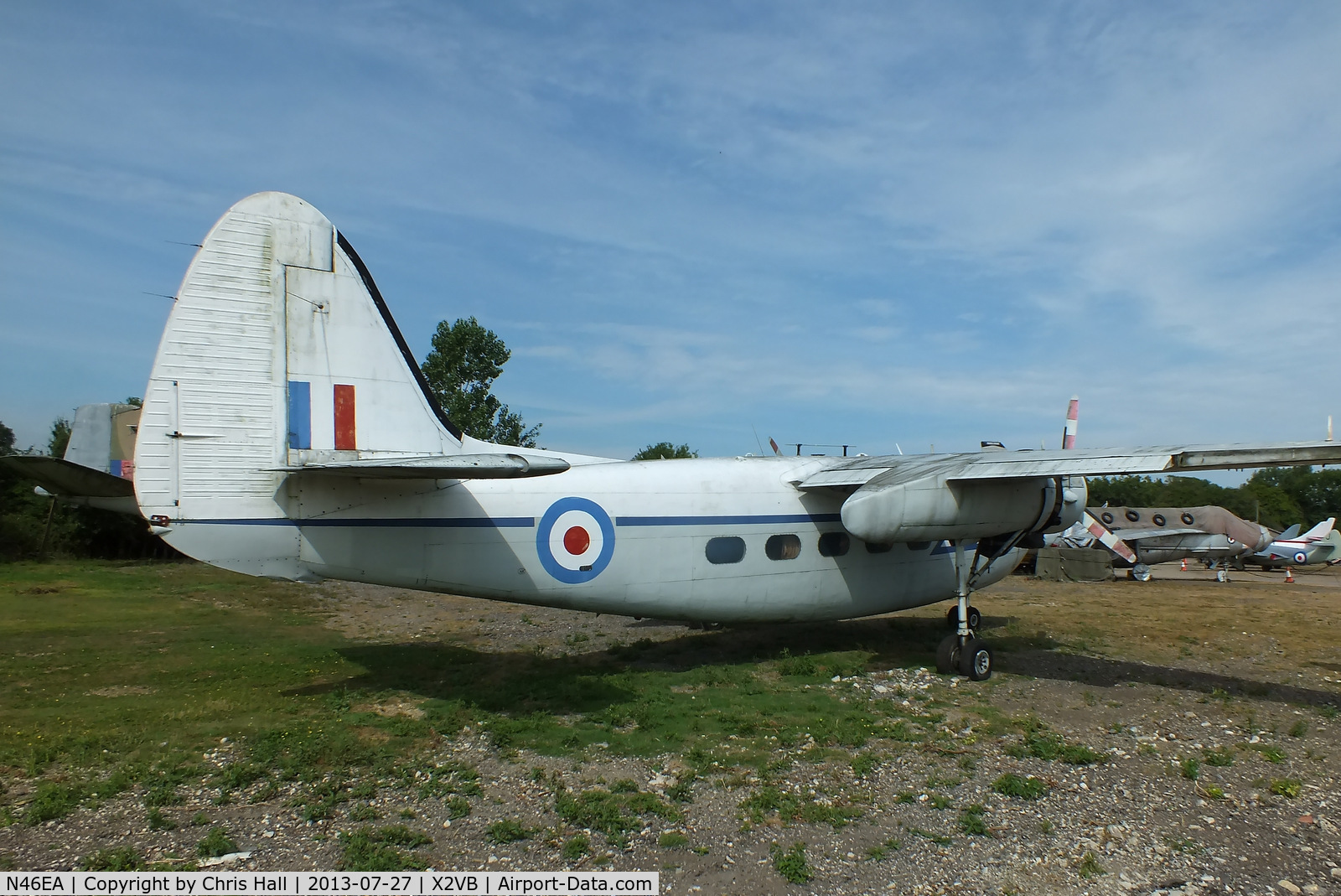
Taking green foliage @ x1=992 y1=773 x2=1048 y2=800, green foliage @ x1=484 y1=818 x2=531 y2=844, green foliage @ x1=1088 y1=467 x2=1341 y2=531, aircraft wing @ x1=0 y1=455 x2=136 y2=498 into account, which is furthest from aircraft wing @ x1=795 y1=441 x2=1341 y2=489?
green foliage @ x1=1088 y1=467 x2=1341 y2=531

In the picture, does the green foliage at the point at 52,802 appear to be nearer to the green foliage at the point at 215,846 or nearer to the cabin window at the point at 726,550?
the green foliage at the point at 215,846

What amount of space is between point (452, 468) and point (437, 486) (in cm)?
224

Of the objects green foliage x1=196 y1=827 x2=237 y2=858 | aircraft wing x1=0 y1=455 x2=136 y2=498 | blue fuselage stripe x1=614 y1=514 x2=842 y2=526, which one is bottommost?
green foliage x1=196 y1=827 x2=237 y2=858

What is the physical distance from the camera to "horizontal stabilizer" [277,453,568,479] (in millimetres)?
6836

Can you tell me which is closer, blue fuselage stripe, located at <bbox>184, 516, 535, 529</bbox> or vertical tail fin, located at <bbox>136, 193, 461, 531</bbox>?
vertical tail fin, located at <bbox>136, 193, 461, 531</bbox>

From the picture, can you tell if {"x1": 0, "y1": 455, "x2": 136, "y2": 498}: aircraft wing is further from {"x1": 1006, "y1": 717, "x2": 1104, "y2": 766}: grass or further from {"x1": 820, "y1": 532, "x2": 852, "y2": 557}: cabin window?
{"x1": 1006, "y1": 717, "x2": 1104, "y2": 766}: grass

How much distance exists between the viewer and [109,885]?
496 centimetres

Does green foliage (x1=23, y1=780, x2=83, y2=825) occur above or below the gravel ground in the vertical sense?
above

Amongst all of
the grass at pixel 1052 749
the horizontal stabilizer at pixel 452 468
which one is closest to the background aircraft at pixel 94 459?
the horizontal stabilizer at pixel 452 468

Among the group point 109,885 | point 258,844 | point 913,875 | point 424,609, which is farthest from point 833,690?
point 424,609

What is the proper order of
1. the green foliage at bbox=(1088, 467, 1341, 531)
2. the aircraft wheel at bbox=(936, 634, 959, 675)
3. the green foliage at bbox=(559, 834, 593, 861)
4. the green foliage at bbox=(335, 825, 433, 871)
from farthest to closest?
the green foliage at bbox=(1088, 467, 1341, 531) → the aircraft wheel at bbox=(936, 634, 959, 675) → the green foliage at bbox=(559, 834, 593, 861) → the green foliage at bbox=(335, 825, 433, 871)

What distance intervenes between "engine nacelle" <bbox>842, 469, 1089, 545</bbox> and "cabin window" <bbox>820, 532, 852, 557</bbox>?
1.31 meters

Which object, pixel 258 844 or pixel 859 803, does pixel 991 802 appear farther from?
pixel 258 844
